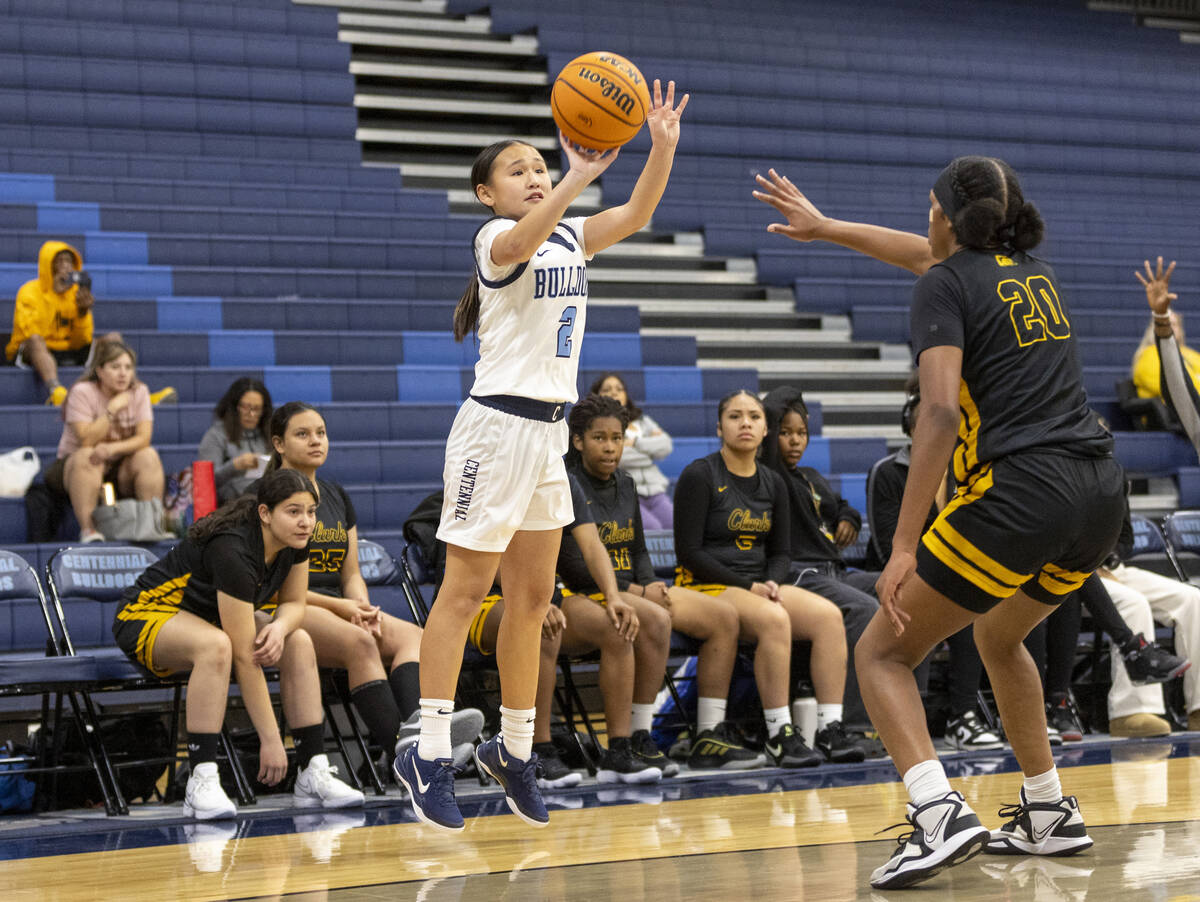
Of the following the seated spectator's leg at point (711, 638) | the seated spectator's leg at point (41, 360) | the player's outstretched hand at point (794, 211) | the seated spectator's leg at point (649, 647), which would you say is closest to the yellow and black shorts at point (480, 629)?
the seated spectator's leg at point (649, 647)

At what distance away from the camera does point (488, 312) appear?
3.51 meters

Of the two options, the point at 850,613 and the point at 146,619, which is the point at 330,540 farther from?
the point at 850,613

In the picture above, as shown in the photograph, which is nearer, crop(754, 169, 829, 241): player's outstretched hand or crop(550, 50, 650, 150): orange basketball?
crop(550, 50, 650, 150): orange basketball

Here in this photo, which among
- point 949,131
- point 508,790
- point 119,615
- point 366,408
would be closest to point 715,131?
point 949,131

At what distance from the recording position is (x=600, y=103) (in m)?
3.29

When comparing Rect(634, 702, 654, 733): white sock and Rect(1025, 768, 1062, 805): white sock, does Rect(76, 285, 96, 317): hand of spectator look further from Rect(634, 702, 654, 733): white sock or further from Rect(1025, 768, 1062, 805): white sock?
Rect(1025, 768, 1062, 805): white sock

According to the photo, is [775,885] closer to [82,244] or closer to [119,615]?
[119,615]

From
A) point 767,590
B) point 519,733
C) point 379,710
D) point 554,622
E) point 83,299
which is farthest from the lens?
point 83,299

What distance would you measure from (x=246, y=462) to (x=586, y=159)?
11.0 ft

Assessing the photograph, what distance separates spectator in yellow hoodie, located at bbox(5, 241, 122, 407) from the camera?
739cm

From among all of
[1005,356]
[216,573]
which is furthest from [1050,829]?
[216,573]

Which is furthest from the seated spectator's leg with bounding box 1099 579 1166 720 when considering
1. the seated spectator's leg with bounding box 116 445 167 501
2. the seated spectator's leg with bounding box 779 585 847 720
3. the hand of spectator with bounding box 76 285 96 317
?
the hand of spectator with bounding box 76 285 96 317

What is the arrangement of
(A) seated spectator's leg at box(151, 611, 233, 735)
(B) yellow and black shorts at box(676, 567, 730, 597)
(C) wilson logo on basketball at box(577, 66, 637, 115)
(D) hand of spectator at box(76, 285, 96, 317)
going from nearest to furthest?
(C) wilson logo on basketball at box(577, 66, 637, 115)
(A) seated spectator's leg at box(151, 611, 233, 735)
(B) yellow and black shorts at box(676, 567, 730, 597)
(D) hand of spectator at box(76, 285, 96, 317)

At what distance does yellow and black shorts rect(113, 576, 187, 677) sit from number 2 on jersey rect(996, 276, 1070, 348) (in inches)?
109
